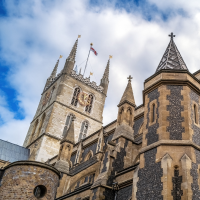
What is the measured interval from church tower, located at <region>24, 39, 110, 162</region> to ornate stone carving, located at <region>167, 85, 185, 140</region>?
2527 cm

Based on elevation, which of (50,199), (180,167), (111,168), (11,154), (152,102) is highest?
(11,154)

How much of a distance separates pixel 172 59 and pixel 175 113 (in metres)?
3.55

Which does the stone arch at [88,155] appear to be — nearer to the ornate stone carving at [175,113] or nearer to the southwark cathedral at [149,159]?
the southwark cathedral at [149,159]

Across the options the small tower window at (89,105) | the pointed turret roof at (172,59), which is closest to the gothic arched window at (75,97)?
the small tower window at (89,105)

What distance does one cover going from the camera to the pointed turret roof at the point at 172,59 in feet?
37.8

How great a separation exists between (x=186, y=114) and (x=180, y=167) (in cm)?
214

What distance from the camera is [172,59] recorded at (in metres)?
12.0

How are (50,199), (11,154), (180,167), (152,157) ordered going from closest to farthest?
(180,167) → (152,157) → (50,199) → (11,154)

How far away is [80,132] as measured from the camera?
3703 cm

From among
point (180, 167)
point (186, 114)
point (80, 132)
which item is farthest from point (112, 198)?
point (80, 132)

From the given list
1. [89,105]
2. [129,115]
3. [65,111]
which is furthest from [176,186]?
[89,105]

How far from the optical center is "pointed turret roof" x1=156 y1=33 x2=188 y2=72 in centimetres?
1151

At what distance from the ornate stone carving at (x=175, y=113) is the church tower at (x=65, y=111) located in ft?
82.9

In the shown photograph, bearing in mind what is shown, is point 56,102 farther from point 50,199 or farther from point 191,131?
point 191,131
